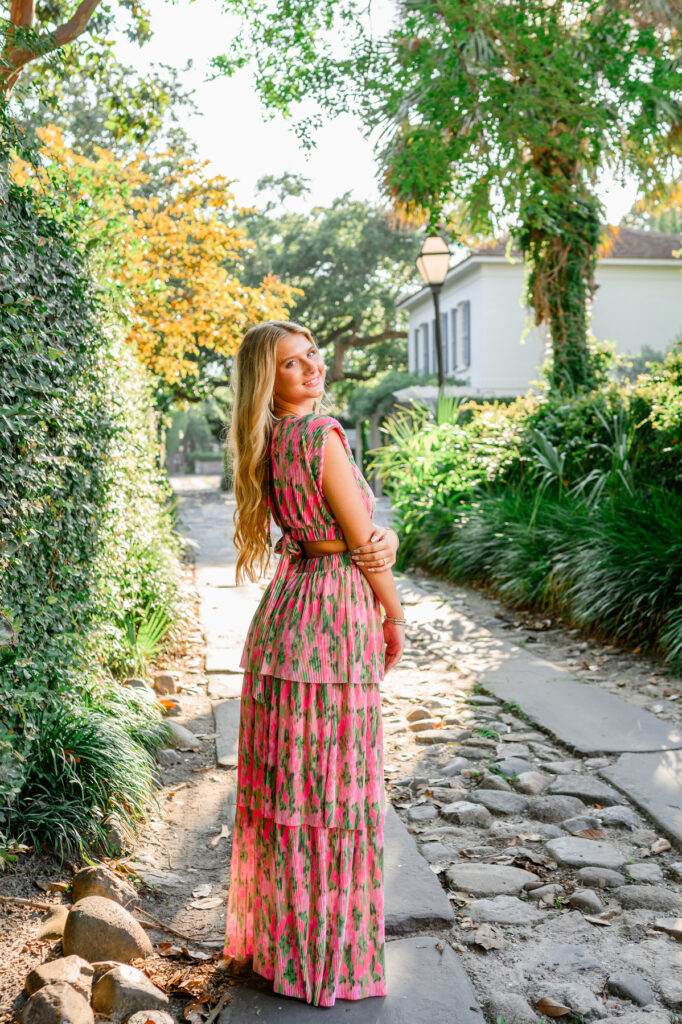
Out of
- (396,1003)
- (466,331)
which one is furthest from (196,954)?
(466,331)

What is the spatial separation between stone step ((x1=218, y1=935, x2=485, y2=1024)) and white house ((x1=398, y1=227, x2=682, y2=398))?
71.9 feet

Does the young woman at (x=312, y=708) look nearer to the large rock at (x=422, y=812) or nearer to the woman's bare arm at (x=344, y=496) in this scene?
the woman's bare arm at (x=344, y=496)

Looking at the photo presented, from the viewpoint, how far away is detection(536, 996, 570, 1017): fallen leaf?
2.55 meters

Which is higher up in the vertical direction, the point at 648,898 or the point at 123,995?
the point at 123,995

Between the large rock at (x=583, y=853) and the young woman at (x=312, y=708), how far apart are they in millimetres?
1281

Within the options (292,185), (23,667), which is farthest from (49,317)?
(292,185)

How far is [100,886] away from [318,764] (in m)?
1.10

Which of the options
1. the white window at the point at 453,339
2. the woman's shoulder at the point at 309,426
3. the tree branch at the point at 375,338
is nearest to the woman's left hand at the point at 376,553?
the woman's shoulder at the point at 309,426

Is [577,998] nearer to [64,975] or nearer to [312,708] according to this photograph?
[312,708]

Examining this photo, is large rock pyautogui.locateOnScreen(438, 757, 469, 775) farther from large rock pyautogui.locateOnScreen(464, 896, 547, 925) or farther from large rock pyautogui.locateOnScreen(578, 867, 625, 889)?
large rock pyautogui.locateOnScreen(464, 896, 547, 925)

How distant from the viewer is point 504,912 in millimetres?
3186

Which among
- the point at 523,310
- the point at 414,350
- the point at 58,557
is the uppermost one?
the point at 523,310

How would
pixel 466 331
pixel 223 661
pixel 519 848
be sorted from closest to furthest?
pixel 519 848 < pixel 223 661 < pixel 466 331

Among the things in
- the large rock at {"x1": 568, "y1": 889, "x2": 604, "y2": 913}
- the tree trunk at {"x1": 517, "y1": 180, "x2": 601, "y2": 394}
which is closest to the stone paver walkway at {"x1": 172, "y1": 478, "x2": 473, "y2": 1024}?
the large rock at {"x1": 568, "y1": 889, "x2": 604, "y2": 913}
